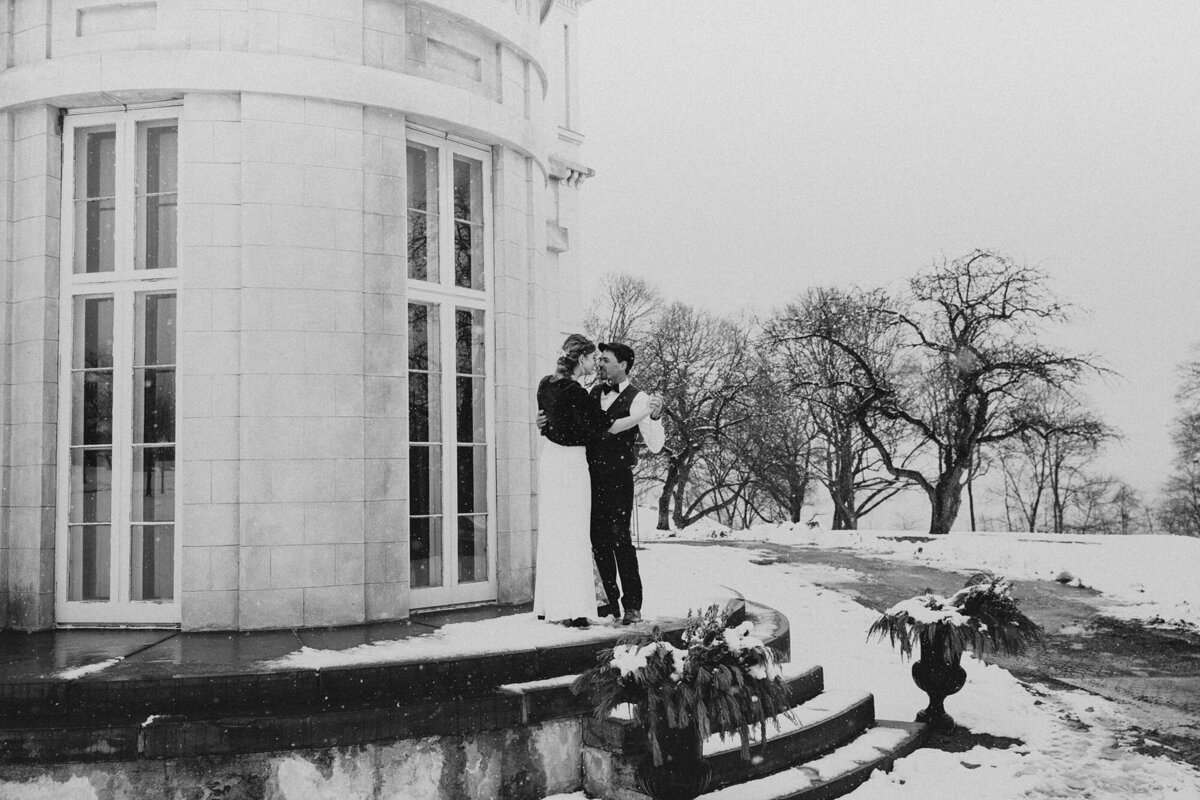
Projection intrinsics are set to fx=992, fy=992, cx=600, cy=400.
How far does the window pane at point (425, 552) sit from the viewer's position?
7188 millimetres

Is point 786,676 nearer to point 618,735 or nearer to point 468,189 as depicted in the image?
point 618,735

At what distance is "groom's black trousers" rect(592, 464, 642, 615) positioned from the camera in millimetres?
6359

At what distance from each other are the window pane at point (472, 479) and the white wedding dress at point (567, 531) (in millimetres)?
1317

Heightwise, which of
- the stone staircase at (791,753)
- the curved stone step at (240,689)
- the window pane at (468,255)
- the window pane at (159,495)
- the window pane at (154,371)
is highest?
the window pane at (468,255)

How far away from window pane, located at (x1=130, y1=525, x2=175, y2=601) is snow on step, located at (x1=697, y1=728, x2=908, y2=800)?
3.86 m

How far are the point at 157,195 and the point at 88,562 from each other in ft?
8.34

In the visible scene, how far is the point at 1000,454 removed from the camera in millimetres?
36250

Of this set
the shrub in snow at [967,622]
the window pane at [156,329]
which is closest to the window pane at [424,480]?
the window pane at [156,329]

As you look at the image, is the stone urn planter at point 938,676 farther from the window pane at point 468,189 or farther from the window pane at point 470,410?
the window pane at point 468,189

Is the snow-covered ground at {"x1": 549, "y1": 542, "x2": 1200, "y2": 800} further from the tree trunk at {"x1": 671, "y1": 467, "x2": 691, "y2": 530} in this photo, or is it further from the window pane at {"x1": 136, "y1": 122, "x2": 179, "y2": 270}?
the tree trunk at {"x1": 671, "y1": 467, "x2": 691, "y2": 530}

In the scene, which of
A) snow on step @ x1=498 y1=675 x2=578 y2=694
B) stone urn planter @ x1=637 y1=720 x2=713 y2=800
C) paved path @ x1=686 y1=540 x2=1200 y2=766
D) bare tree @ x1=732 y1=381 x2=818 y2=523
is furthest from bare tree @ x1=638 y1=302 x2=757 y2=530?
stone urn planter @ x1=637 y1=720 x2=713 y2=800

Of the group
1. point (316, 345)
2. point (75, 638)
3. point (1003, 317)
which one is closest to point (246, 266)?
point (316, 345)

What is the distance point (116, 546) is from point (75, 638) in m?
0.67

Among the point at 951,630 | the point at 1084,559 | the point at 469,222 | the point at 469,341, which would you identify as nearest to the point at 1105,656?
the point at 951,630
